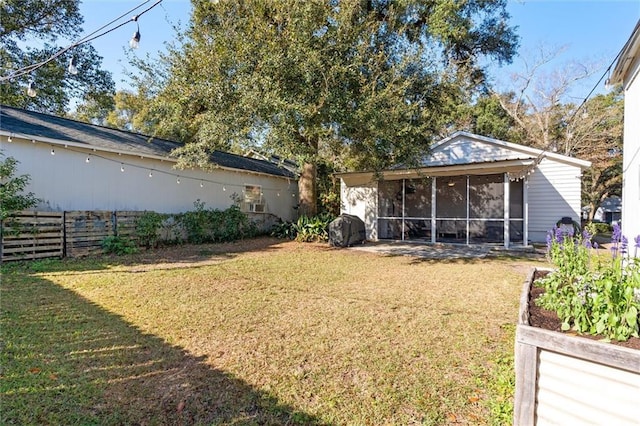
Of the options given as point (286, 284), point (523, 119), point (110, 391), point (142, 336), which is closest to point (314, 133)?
point (286, 284)

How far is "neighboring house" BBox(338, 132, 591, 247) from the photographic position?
12.3m

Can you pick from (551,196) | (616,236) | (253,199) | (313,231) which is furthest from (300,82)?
(551,196)

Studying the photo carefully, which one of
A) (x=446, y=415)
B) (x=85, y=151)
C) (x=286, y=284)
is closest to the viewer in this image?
(x=446, y=415)

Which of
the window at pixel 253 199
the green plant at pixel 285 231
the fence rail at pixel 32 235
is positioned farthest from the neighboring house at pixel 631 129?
the window at pixel 253 199

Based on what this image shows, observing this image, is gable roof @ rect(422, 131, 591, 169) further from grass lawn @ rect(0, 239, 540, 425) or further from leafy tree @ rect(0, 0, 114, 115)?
leafy tree @ rect(0, 0, 114, 115)

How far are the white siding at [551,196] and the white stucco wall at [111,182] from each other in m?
11.8

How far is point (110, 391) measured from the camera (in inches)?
104

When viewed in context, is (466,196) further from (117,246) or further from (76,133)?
(76,133)

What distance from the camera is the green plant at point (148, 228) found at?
969 centimetres

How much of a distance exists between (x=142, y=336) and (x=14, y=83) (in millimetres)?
18362

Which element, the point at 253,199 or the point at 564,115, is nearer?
the point at 253,199

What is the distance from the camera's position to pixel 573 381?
1945 millimetres

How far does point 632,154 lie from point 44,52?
2165 centimetres

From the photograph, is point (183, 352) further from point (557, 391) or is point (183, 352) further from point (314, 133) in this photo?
point (314, 133)
